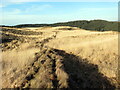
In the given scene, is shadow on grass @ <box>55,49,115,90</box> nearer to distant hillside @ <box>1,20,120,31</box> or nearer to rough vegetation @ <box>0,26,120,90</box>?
rough vegetation @ <box>0,26,120,90</box>

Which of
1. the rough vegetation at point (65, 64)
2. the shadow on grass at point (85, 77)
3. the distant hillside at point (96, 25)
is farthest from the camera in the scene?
the distant hillside at point (96, 25)

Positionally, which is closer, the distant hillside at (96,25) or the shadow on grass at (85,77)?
the shadow on grass at (85,77)

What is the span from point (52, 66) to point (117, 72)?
621 cm

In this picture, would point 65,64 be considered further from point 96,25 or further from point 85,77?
point 96,25

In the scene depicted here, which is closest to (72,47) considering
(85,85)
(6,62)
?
(6,62)

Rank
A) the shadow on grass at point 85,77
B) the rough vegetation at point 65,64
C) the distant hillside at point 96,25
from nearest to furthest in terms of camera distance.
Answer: the shadow on grass at point 85,77 → the rough vegetation at point 65,64 → the distant hillside at point 96,25

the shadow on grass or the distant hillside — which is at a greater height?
the distant hillside

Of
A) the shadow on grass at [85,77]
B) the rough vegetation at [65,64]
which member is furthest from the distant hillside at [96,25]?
the shadow on grass at [85,77]

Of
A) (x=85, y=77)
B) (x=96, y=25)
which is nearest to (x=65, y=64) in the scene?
(x=85, y=77)

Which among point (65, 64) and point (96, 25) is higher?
point (96, 25)

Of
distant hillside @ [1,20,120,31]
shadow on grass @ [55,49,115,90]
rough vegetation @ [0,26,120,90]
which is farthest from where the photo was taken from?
distant hillside @ [1,20,120,31]

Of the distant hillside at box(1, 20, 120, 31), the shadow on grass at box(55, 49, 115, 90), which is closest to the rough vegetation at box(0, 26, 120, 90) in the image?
the shadow on grass at box(55, 49, 115, 90)

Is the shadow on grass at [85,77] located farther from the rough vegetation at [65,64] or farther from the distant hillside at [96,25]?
the distant hillside at [96,25]

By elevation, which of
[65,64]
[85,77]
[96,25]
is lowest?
[85,77]
